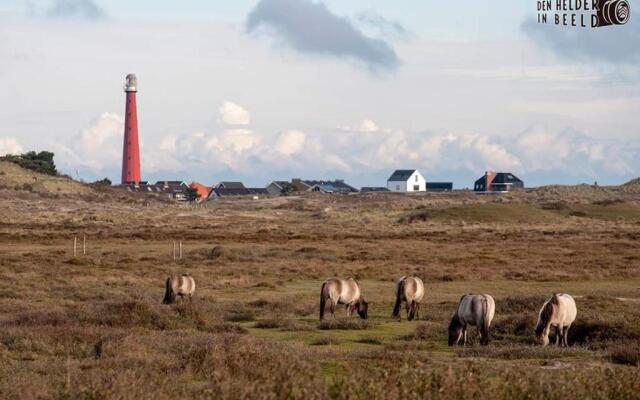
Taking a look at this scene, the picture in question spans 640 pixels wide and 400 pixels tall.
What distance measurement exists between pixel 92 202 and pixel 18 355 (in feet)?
345

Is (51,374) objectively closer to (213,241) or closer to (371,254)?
(371,254)

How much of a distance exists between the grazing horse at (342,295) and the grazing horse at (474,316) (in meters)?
5.77

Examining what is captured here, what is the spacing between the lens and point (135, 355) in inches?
632

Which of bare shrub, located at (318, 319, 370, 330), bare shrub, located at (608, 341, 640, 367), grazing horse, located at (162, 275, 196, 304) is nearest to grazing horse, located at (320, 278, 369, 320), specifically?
bare shrub, located at (318, 319, 370, 330)

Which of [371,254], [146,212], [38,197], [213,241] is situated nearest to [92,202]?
[38,197]

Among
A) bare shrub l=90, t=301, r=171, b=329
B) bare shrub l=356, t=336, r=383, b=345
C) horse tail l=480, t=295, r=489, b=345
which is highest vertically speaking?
horse tail l=480, t=295, r=489, b=345

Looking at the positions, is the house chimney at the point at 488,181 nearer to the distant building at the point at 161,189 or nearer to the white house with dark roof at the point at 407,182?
the white house with dark roof at the point at 407,182

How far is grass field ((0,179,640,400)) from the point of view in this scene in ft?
36.5

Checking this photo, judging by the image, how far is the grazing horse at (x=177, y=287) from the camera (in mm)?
27812

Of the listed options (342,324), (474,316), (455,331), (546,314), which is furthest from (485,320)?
(342,324)

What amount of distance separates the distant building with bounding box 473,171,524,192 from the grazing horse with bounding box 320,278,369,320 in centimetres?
16735

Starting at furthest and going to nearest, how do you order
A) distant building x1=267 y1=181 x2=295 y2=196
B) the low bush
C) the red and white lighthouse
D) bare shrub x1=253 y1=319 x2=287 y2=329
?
distant building x1=267 y1=181 x2=295 y2=196
the red and white lighthouse
bare shrub x1=253 y1=319 x2=287 y2=329
the low bush

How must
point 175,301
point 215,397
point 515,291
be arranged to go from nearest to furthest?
1. point 215,397
2. point 175,301
3. point 515,291

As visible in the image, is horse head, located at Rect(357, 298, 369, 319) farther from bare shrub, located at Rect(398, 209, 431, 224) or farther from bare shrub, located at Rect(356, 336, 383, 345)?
bare shrub, located at Rect(398, 209, 431, 224)
